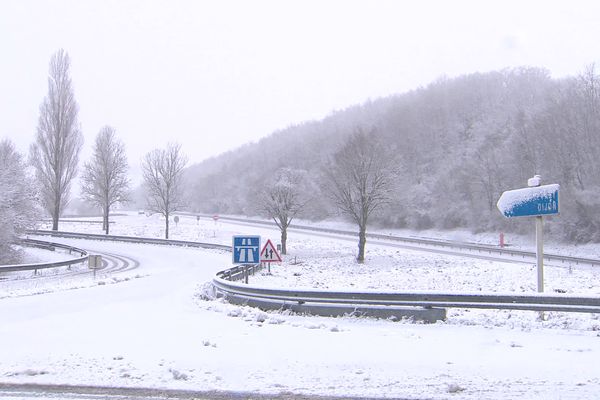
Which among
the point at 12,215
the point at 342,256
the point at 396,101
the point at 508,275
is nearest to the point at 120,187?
the point at 12,215

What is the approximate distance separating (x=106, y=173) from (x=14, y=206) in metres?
25.5

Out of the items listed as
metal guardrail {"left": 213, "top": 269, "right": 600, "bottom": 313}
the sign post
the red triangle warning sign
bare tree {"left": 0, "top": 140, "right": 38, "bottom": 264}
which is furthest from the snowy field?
bare tree {"left": 0, "top": 140, "right": 38, "bottom": 264}

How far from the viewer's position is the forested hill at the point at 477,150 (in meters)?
51.8

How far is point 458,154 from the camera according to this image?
264 ft

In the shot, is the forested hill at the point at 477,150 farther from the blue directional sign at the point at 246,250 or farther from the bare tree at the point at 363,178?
the blue directional sign at the point at 246,250

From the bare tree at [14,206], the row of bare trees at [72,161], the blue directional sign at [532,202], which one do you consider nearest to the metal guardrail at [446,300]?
the blue directional sign at [532,202]

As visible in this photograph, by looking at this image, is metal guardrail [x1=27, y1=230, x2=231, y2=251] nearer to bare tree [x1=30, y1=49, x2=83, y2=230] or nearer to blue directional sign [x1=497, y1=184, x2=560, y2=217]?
bare tree [x1=30, y1=49, x2=83, y2=230]

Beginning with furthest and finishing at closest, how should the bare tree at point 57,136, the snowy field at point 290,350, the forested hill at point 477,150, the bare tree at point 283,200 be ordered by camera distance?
the bare tree at point 57,136 < the forested hill at point 477,150 < the bare tree at point 283,200 < the snowy field at point 290,350

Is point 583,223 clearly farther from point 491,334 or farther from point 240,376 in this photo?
point 240,376

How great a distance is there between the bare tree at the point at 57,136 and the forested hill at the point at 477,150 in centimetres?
2337

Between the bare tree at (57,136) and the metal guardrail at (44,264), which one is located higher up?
the bare tree at (57,136)

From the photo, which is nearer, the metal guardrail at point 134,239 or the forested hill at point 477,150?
the metal guardrail at point 134,239

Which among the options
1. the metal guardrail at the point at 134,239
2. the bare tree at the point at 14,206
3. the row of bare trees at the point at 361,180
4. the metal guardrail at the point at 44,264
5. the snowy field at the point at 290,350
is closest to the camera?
the snowy field at the point at 290,350

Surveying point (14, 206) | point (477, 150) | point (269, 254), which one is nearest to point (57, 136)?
point (14, 206)
